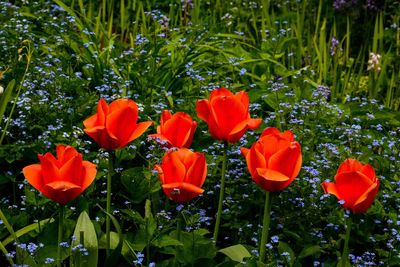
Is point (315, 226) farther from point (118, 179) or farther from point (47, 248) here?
point (47, 248)

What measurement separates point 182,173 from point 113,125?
24 centimetres

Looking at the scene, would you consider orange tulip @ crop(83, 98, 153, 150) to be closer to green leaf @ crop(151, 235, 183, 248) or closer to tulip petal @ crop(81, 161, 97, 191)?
tulip petal @ crop(81, 161, 97, 191)

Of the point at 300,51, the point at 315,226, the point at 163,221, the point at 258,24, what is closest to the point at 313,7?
the point at 258,24

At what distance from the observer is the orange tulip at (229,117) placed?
2.08 m

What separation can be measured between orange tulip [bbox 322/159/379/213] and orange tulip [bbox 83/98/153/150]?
1.90 feet

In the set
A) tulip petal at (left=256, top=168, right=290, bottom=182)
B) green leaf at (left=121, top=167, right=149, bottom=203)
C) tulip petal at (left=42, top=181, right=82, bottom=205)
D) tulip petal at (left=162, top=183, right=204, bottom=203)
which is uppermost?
tulip petal at (left=256, top=168, right=290, bottom=182)

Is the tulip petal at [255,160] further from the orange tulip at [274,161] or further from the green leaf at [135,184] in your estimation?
the green leaf at [135,184]

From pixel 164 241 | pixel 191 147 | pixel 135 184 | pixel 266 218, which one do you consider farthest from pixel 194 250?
pixel 191 147

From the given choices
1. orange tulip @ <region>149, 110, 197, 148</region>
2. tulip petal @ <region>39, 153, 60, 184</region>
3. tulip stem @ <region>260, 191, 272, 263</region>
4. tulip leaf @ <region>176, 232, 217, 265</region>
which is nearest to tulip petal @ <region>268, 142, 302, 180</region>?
tulip stem @ <region>260, 191, 272, 263</region>

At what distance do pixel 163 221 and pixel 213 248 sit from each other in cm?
21

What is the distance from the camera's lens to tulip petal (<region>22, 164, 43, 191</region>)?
1868 mm

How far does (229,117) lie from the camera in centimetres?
211

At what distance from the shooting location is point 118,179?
2.82 meters

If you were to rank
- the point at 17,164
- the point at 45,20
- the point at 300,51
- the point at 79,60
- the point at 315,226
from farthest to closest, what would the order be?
the point at 300,51
the point at 45,20
the point at 79,60
the point at 17,164
the point at 315,226
